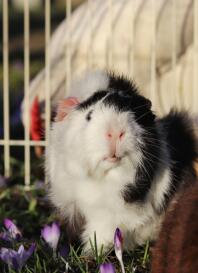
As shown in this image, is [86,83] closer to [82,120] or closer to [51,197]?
[82,120]

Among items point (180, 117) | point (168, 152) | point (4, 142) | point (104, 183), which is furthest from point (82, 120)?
point (4, 142)

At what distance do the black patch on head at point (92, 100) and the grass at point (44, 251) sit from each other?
0.61m

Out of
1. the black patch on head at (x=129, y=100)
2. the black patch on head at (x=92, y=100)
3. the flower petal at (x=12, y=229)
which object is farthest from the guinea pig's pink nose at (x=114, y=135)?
the flower petal at (x=12, y=229)

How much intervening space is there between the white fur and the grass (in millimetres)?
109

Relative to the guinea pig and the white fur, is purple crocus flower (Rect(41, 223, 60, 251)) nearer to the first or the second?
the white fur

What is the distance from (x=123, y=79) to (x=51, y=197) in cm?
71

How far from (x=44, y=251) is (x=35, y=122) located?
1901 mm

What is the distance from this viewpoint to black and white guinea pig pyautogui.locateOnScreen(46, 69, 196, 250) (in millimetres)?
2789

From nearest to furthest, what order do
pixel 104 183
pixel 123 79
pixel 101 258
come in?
pixel 101 258 → pixel 104 183 → pixel 123 79

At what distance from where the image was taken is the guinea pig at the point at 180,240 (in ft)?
5.94

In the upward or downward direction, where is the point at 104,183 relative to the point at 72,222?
upward

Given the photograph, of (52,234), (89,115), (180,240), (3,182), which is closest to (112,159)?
(89,115)

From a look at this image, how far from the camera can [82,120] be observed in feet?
9.50

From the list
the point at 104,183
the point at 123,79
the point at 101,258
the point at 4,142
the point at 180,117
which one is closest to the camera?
the point at 101,258
